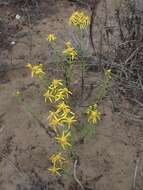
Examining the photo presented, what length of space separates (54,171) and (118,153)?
52 cm

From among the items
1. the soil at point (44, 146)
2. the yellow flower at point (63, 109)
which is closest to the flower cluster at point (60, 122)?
the yellow flower at point (63, 109)

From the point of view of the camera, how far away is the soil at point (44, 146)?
8.30 feet

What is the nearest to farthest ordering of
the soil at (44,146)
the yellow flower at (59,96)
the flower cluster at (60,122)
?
the flower cluster at (60,122) → the yellow flower at (59,96) → the soil at (44,146)

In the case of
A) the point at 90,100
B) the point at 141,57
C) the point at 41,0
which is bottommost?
Answer: the point at 90,100

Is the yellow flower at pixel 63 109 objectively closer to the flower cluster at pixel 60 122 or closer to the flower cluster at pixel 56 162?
the flower cluster at pixel 60 122

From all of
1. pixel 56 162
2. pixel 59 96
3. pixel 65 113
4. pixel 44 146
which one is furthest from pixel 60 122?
pixel 44 146

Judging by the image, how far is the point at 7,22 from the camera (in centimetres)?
380

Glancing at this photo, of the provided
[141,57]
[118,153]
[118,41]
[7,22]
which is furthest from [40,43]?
[118,153]

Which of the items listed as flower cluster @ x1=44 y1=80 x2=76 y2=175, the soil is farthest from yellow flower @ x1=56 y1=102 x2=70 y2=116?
the soil

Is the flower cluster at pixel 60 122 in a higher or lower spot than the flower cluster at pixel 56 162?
higher

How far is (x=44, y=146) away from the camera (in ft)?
8.86

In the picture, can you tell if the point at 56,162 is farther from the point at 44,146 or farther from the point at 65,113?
the point at 65,113

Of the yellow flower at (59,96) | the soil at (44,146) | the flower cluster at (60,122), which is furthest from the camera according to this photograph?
the soil at (44,146)

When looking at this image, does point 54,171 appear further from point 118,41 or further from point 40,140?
point 118,41
